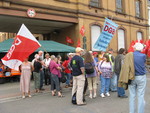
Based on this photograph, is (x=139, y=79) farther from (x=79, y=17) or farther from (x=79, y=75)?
(x=79, y=17)

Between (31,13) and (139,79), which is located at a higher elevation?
(31,13)

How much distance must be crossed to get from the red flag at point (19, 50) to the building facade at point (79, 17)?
6.54 metres

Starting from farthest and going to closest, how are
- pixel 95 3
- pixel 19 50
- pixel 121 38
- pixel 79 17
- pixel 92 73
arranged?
pixel 121 38 < pixel 95 3 < pixel 79 17 < pixel 92 73 < pixel 19 50

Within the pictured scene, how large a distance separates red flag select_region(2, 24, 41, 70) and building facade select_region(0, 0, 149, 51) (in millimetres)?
6544

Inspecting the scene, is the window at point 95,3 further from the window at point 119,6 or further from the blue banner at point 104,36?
the blue banner at point 104,36

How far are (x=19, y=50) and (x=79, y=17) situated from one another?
32.6 feet

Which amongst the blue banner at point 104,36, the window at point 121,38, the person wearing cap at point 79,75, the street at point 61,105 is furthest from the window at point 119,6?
the person wearing cap at point 79,75

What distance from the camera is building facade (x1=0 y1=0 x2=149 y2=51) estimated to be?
13211 millimetres

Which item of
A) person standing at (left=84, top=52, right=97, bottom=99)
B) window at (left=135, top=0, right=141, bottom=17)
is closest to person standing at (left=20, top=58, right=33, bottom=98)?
person standing at (left=84, top=52, right=97, bottom=99)

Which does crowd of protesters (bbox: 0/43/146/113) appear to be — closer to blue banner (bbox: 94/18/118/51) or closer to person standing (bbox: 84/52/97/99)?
person standing (bbox: 84/52/97/99)

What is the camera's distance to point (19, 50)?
21.0 ft

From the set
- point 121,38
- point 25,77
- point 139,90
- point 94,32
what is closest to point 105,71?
point 139,90

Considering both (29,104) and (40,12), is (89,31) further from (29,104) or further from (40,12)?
(29,104)

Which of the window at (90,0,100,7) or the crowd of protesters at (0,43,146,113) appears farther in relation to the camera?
the window at (90,0,100,7)
